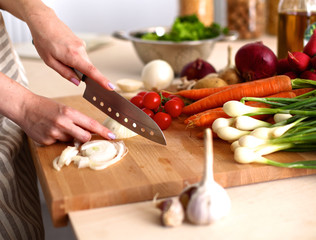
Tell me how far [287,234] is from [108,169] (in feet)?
1.33

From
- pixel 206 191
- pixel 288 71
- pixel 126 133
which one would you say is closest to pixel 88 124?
pixel 126 133

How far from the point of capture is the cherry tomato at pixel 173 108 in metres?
1.28

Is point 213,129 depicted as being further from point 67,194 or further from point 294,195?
point 67,194

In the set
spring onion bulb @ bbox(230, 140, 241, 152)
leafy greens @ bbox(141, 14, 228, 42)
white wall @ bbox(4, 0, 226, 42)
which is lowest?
white wall @ bbox(4, 0, 226, 42)

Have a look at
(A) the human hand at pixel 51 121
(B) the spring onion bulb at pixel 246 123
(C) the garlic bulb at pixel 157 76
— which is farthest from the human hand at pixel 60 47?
(C) the garlic bulb at pixel 157 76

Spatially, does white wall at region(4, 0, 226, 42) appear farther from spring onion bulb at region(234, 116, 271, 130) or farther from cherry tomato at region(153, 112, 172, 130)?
spring onion bulb at region(234, 116, 271, 130)

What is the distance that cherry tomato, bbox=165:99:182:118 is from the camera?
128 centimetres

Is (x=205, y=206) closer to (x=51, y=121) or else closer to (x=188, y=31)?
(x=51, y=121)

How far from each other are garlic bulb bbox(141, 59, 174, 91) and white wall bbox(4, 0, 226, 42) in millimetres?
2413

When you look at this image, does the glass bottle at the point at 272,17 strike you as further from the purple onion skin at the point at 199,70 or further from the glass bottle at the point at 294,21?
the purple onion skin at the point at 199,70

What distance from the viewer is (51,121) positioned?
106 cm

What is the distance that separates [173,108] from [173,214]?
541 mm

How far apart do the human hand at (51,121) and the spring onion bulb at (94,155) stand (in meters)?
0.04

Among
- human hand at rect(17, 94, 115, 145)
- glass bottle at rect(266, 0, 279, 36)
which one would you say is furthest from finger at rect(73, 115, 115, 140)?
glass bottle at rect(266, 0, 279, 36)
